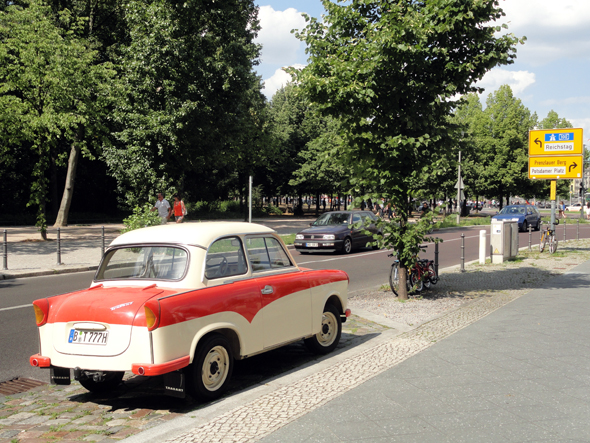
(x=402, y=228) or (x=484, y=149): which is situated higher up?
(x=484, y=149)

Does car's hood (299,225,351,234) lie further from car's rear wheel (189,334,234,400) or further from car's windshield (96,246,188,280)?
car's rear wheel (189,334,234,400)

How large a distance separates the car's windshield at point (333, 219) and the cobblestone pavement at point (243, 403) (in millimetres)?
11819

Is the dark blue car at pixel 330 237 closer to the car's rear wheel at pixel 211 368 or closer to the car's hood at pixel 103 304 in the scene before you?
the car's rear wheel at pixel 211 368

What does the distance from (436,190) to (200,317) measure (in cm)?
616

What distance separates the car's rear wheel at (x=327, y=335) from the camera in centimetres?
641

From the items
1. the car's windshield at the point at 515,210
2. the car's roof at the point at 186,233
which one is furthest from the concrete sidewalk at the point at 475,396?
the car's windshield at the point at 515,210

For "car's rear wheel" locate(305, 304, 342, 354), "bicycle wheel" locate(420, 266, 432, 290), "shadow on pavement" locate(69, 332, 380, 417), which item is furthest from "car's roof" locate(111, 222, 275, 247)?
"bicycle wheel" locate(420, 266, 432, 290)

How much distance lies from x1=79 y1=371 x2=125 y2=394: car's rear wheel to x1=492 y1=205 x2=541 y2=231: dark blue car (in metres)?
29.1

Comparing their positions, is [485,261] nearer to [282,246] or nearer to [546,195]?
[282,246]

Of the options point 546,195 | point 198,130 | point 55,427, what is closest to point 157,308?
point 55,427

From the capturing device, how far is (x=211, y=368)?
16.1 ft

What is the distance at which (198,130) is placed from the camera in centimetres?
2602

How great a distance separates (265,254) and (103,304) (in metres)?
1.85

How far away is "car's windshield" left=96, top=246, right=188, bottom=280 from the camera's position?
501 centimetres
